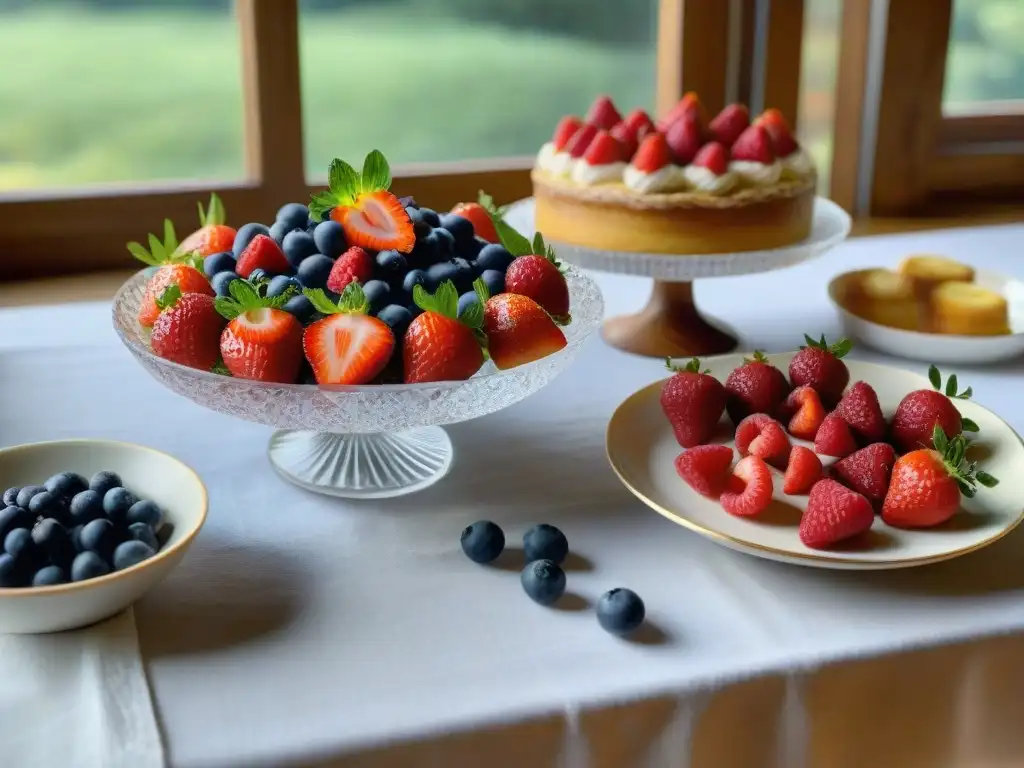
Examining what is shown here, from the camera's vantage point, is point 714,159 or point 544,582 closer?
point 544,582

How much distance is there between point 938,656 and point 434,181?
1195 millimetres

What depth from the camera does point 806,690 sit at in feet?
2.24

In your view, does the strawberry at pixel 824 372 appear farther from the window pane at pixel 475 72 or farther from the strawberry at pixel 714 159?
the window pane at pixel 475 72

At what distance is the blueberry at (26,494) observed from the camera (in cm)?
71

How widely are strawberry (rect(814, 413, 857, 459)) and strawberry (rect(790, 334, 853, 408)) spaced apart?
8 centimetres

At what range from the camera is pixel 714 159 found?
113 centimetres

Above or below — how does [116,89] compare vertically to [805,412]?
above

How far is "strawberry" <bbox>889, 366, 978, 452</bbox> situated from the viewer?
2.81 ft

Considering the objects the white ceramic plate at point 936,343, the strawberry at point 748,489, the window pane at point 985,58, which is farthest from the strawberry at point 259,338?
the window pane at point 985,58

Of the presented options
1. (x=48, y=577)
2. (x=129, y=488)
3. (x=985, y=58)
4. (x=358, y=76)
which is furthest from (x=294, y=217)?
(x=985, y=58)

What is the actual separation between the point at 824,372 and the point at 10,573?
634 millimetres

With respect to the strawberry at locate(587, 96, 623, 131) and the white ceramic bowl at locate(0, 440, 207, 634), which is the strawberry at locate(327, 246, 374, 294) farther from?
the strawberry at locate(587, 96, 623, 131)

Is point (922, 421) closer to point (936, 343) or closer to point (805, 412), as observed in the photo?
point (805, 412)

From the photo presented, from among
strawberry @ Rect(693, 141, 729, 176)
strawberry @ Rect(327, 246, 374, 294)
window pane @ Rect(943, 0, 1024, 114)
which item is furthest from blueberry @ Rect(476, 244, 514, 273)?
window pane @ Rect(943, 0, 1024, 114)
